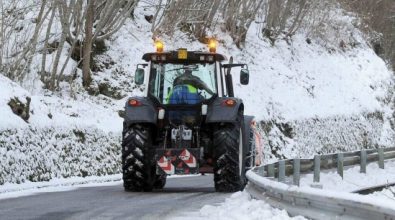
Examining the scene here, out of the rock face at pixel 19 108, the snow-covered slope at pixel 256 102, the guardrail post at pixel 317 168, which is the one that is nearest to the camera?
the rock face at pixel 19 108

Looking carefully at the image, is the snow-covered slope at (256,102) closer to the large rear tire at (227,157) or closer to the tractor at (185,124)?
the tractor at (185,124)

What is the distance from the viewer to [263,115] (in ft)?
107

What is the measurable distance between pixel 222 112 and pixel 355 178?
9.12m

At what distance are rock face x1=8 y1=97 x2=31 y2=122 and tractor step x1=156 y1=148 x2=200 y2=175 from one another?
492 centimetres

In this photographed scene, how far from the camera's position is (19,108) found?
17.8 meters

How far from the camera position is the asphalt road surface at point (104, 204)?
10.6 meters

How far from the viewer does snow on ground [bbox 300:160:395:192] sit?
1966 cm

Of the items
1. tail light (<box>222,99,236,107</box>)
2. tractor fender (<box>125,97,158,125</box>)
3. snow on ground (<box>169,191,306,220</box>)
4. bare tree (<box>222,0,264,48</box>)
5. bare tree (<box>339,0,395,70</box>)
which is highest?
bare tree (<box>339,0,395,70</box>)

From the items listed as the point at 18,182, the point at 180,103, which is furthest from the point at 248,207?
the point at 18,182

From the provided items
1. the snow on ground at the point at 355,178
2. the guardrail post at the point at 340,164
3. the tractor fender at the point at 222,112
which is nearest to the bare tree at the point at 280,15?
the snow on ground at the point at 355,178

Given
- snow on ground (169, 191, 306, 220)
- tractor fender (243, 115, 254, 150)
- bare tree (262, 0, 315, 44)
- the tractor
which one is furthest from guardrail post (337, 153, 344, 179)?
bare tree (262, 0, 315, 44)

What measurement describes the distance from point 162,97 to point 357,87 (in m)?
29.3

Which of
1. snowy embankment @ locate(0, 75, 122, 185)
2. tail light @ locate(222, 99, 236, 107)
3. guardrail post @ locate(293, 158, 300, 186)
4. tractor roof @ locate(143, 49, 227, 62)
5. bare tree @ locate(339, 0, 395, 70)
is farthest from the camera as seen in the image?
bare tree @ locate(339, 0, 395, 70)

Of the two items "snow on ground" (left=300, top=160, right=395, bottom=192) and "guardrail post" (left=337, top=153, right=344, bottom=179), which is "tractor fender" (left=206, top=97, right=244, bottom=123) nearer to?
"snow on ground" (left=300, top=160, right=395, bottom=192)
